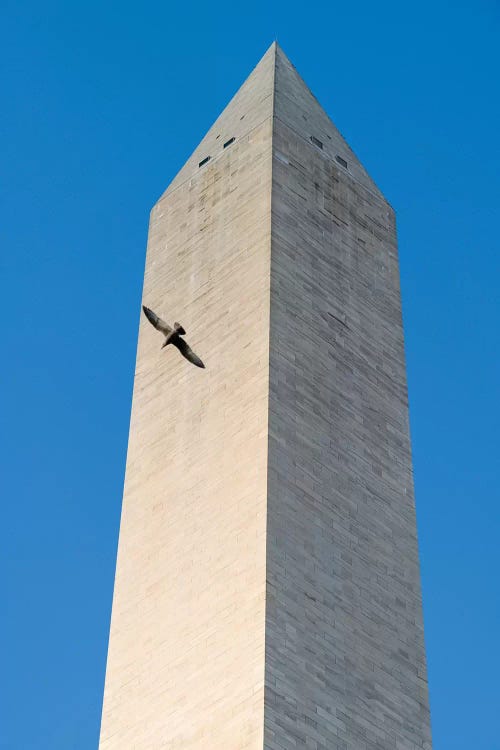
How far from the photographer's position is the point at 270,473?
2319 cm

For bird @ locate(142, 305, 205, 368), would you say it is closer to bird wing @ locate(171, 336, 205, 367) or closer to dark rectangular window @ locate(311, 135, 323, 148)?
bird wing @ locate(171, 336, 205, 367)

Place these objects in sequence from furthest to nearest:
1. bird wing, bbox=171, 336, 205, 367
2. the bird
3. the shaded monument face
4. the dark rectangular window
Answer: the dark rectangular window → bird wing, bbox=171, 336, 205, 367 → the bird → the shaded monument face

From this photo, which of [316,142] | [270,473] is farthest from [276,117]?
[270,473]

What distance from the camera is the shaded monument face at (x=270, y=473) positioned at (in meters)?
21.8

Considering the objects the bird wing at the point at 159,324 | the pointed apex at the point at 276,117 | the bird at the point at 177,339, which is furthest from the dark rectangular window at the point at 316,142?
the bird at the point at 177,339

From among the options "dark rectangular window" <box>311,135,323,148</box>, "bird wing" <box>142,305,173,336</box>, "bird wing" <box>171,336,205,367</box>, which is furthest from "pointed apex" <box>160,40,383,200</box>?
"bird wing" <box>171,336,205,367</box>

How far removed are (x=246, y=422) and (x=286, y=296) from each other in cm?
254

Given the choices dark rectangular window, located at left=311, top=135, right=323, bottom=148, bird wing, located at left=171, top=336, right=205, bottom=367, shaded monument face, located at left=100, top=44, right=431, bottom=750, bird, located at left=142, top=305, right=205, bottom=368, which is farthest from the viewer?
dark rectangular window, located at left=311, top=135, right=323, bottom=148

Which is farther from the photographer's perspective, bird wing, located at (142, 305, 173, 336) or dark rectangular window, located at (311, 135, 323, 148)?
dark rectangular window, located at (311, 135, 323, 148)

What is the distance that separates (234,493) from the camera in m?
23.5

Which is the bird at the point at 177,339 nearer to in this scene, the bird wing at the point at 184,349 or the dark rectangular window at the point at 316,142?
the bird wing at the point at 184,349

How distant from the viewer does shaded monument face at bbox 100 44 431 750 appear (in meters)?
21.8

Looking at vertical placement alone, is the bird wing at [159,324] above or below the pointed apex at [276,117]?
below

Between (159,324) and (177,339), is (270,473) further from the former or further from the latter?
(159,324)
